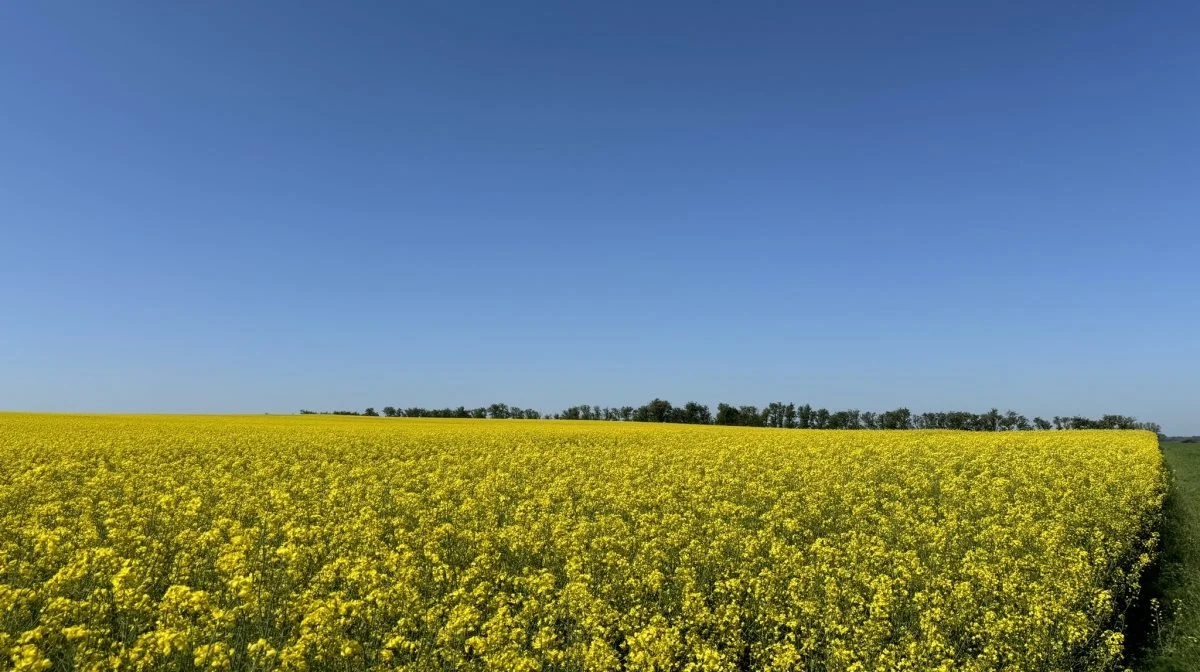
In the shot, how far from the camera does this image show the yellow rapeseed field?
5.67 m

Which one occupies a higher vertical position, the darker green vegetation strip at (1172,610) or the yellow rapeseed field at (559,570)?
the yellow rapeseed field at (559,570)

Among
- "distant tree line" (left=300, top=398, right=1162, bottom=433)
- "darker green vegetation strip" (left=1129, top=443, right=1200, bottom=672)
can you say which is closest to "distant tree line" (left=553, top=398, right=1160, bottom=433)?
"distant tree line" (left=300, top=398, right=1162, bottom=433)

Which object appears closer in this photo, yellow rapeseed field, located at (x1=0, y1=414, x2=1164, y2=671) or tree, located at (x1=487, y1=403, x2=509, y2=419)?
yellow rapeseed field, located at (x1=0, y1=414, x2=1164, y2=671)

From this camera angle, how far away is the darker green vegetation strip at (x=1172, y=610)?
821cm

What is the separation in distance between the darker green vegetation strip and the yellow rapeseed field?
0.52 m

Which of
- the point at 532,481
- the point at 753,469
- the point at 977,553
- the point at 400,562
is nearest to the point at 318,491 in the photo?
the point at 532,481

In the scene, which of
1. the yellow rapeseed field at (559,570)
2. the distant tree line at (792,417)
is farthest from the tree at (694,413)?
the yellow rapeseed field at (559,570)

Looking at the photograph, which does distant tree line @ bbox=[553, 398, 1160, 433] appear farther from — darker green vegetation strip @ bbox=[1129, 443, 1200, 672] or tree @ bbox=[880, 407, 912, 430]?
darker green vegetation strip @ bbox=[1129, 443, 1200, 672]

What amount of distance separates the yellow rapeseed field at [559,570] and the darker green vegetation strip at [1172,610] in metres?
0.52

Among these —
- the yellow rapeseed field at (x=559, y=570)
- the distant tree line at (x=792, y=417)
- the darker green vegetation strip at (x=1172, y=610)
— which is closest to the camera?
the yellow rapeseed field at (x=559, y=570)

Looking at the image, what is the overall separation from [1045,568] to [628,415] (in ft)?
354

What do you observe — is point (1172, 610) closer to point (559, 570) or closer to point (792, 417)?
point (559, 570)

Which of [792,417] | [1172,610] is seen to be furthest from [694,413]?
[1172,610]

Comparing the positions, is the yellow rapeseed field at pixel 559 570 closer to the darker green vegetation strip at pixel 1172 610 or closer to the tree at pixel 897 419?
the darker green vegetation strip at pixel 1172 610
